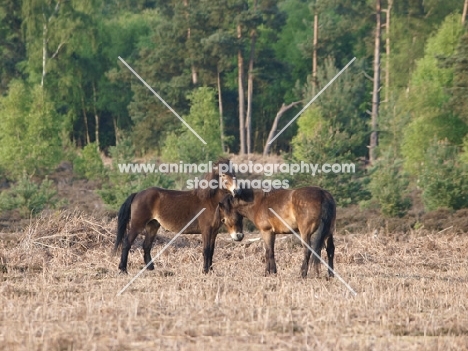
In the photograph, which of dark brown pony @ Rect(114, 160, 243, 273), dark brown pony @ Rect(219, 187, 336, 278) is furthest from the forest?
dark brown pony @ Rect(219, 187, 336, 278)

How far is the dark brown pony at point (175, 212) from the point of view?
611 inches

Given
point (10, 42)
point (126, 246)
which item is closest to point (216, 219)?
point (126, 246)

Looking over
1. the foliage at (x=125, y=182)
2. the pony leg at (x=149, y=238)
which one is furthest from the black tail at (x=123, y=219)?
the foliage at (x=125, y=182)

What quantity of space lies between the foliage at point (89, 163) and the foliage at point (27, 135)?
1.50 m

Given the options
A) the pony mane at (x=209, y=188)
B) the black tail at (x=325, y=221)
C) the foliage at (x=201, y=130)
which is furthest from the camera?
the foliage at (x=201, y=130)

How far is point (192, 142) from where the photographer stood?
35375 mm

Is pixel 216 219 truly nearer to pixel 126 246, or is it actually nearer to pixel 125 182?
pixel 126 246

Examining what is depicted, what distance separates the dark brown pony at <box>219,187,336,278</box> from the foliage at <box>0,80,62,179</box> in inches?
1015

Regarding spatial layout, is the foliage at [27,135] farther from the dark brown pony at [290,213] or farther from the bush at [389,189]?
the dark brown pony at [290,213]

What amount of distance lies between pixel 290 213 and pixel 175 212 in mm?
2098

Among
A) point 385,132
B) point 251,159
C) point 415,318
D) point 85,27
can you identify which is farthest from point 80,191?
point 415,318

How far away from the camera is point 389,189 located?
27281 millimetres

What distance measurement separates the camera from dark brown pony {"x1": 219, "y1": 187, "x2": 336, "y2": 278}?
47.1 ft

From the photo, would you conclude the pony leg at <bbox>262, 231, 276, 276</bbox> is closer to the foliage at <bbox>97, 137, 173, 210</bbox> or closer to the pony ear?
the pony ear
